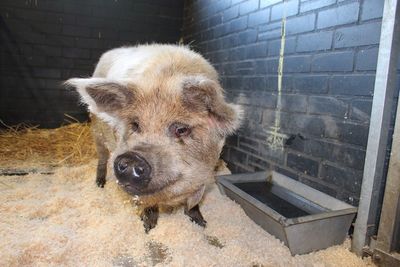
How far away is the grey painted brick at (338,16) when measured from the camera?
8.53 ft

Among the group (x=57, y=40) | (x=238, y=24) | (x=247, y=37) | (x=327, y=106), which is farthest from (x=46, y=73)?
(x=327, y=106)

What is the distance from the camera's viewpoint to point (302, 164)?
314 cm

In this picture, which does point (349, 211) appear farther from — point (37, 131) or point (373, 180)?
point (37, 131)

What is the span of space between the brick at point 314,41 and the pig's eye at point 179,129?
1448 mm

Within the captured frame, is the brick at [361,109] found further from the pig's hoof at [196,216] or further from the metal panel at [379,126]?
the pig's hoof at [196,216]

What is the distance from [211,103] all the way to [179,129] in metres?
0.26

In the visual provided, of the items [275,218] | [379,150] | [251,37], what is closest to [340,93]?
[379,150]

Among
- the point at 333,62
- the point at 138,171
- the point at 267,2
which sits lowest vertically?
the point at 138,171

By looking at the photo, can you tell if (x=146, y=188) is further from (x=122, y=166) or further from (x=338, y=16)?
(x=338, y=16)

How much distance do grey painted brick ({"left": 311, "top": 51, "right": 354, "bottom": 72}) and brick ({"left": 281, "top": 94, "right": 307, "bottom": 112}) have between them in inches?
11.7

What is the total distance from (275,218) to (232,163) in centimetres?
200

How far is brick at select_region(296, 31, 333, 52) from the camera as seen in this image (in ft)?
9.34

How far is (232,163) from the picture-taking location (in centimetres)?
441

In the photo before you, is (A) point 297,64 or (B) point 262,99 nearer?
(A) point 297,64
